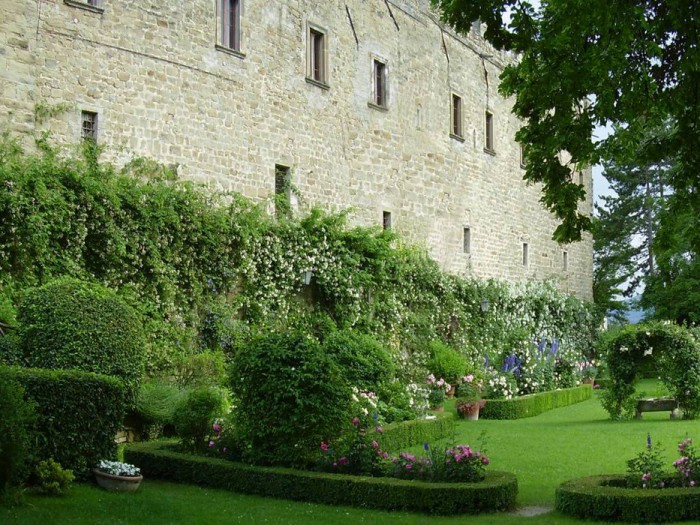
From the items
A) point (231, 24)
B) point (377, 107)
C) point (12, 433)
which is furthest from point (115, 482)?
point (377, 107)

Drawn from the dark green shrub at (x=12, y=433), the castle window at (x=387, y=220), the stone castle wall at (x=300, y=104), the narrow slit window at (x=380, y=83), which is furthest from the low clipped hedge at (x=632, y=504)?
the narrow slit window at (x=380, y=83)

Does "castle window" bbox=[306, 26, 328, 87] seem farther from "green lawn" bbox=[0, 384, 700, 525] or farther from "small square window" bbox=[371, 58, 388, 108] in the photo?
"green lawn" bbox=[0, 384, 700, 525]

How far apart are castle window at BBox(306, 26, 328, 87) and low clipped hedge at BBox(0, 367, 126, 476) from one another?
11.2 metres

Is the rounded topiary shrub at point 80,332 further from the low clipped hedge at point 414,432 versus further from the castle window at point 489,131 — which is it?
the castle window at point 489,131

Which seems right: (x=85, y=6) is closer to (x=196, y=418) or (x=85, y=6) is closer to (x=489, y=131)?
(x=196, y=418)

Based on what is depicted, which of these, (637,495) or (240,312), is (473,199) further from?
(637,495)

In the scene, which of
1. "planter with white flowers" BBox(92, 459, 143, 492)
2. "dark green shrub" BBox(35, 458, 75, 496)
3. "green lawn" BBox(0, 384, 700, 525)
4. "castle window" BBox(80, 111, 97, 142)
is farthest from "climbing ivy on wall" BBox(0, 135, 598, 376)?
"green lawn" BBox(0, 384, 700, 525)

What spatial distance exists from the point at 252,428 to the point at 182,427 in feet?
3.37

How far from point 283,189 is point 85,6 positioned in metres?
5.40

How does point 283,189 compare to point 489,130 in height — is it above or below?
below

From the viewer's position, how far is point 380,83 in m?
21.9

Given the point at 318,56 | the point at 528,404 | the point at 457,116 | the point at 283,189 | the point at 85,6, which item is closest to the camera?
the point at 85,6

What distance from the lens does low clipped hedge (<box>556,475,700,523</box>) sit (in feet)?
26.6

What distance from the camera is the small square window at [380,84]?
70.8 feet
